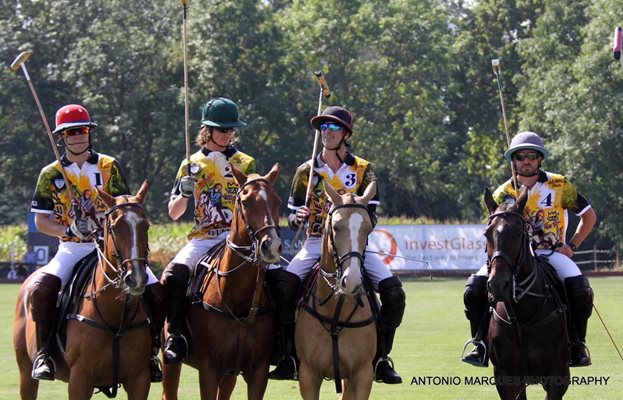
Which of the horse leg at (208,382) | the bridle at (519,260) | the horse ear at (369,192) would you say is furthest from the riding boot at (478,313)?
the horse leg at (208,382)

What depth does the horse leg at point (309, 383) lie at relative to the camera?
10789 millimetres

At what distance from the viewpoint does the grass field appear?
49.1 ft

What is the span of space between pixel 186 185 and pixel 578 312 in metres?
3.67

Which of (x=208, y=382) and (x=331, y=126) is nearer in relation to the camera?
(x=208, y=382)

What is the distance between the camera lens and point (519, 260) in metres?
11.1

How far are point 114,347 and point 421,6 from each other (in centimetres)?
5285

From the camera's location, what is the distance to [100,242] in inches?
425

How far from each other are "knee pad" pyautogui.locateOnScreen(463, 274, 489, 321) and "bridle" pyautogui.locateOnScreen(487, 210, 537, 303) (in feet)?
1.68

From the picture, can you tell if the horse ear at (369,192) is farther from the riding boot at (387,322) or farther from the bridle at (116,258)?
the bridle at (116,258)

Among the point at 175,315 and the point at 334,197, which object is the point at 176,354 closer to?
the point at 175,315

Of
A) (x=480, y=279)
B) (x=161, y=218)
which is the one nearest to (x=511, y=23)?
(x=161, y=218)

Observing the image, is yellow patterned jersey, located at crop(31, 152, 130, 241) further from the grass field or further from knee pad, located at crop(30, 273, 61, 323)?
the grass field

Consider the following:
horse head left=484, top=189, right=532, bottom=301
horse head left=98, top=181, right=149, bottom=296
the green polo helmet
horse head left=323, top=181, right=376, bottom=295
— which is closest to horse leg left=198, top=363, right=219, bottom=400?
horse head left=98, top=181, right=149, bottom=296

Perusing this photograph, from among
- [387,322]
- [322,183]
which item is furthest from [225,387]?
[322,183]
